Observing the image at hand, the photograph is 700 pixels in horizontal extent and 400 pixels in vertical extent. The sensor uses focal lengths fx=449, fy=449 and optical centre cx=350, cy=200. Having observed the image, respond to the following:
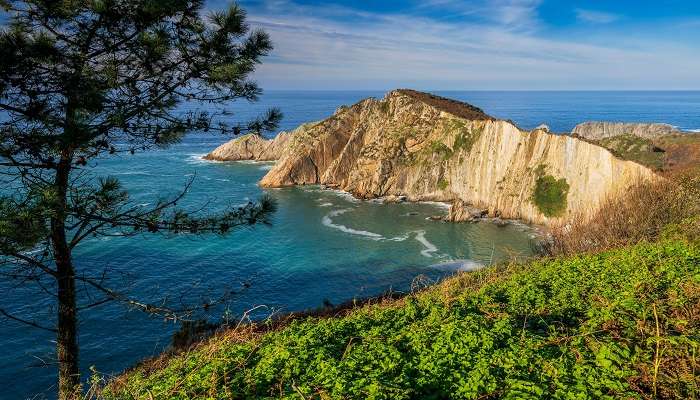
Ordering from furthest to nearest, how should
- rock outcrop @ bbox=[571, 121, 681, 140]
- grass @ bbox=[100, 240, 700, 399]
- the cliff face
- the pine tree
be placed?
rock outcrop @ bbox=[571, 121, 681, 140] → the cliff face → the pine tree → grass @ bbox=[100, 240, 700, 399]

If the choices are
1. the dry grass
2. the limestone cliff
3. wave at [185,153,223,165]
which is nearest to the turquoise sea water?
the dry grass

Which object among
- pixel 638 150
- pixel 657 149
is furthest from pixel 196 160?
pixel 657 149

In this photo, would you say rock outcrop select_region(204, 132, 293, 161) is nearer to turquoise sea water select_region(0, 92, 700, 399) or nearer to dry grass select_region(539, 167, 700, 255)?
turquoise sea water select_region(0, 92, 700, 399)

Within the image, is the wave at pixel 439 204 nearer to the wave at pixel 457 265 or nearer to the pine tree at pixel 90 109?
the wave at pixel 457 265

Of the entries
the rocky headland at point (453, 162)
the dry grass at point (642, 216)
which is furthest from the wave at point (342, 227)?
the dry grass at point (642, 216)

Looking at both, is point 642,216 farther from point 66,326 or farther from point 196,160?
point 196,160

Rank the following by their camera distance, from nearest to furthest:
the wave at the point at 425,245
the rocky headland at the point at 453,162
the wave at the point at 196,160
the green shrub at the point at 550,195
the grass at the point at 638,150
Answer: the wave at the point at 425,245 < the rocky headland at the point at 453,162 < the green shrub at the point at 550,195 < the grass at the point at 638,150 < the wave at the point at 196,160
